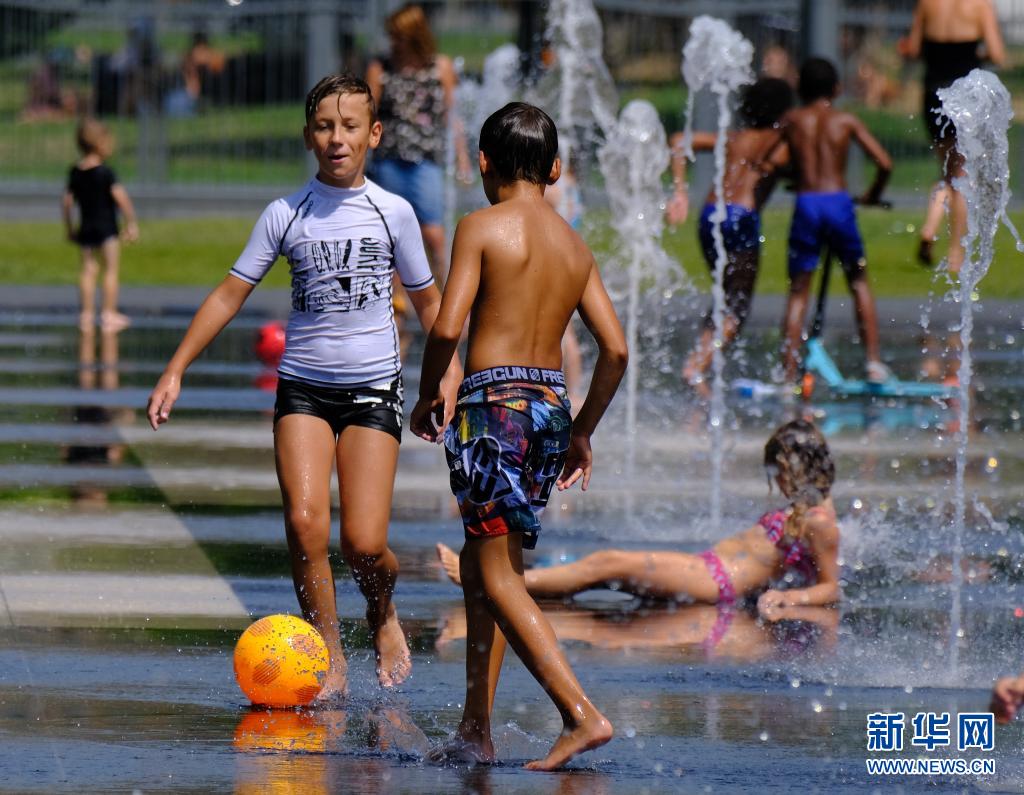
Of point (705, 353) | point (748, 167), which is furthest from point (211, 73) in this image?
point (748, 167)

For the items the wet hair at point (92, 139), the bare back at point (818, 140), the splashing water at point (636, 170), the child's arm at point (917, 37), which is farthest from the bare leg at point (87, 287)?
the child's arm at point (917, 37)

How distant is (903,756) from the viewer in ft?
17.5

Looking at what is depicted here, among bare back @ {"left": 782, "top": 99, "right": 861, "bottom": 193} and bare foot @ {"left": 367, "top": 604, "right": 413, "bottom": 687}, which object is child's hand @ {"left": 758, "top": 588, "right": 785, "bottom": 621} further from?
bare back @ {"left": 782, "top": 99, "right": 861, "bottom": 193}

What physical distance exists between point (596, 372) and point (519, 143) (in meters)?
0.64

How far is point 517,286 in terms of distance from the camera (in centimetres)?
514

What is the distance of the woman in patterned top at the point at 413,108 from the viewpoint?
14562 mm

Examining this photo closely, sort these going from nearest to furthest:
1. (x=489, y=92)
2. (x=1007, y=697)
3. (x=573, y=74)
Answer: (x=1007, y=697) < (x=573, y=74) < (x=489, y=92)

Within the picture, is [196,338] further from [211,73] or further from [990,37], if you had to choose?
[211,73]

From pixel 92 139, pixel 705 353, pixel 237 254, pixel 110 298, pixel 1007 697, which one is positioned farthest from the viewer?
pixel 237 254

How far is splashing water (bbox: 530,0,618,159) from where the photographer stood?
18688 millimetres

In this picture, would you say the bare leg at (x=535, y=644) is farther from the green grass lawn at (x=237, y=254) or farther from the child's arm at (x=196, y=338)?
the green grass lawn at (x=237, y=254)

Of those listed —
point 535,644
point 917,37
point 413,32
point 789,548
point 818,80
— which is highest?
point 917,37

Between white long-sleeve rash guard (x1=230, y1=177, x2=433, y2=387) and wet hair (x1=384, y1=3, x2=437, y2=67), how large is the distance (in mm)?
8585

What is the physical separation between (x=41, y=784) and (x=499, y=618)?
1.21 m
